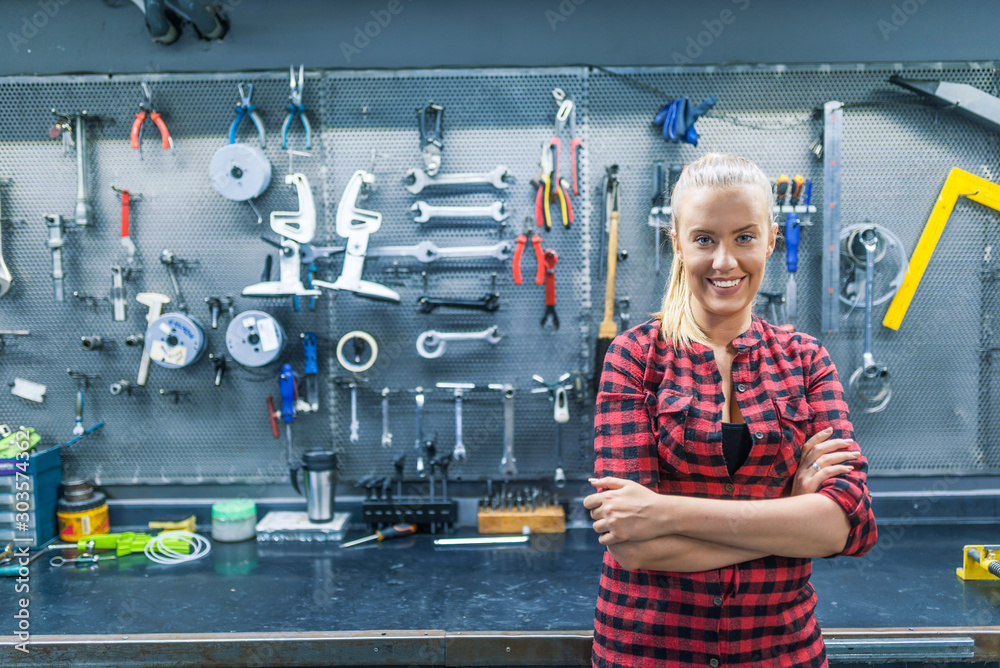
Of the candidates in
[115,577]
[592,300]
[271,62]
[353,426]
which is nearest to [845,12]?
[592,300]

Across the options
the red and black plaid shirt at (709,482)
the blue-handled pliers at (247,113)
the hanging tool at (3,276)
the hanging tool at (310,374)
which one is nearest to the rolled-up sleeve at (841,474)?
the red and black plaid shirt at (709,482)

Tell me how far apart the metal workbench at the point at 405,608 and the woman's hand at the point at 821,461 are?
2.17ft

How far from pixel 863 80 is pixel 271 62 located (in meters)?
2.12

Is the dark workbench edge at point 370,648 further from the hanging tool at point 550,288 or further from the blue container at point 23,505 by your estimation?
the hanging tool at point 550,288

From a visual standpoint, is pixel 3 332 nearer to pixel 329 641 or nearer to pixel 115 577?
pixel 115 577

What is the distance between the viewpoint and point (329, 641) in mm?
1552

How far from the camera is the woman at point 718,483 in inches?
43.0

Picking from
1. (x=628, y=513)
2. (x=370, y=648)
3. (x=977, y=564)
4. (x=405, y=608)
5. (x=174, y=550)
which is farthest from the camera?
(x=174, y=550)

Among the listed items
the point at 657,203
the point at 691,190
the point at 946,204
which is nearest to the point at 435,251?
the point at 657,203

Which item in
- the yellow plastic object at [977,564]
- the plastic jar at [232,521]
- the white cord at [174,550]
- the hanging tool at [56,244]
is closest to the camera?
the yellow plastic object at [977,564]

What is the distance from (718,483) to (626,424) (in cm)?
19

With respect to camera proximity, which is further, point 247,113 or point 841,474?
point 247,113

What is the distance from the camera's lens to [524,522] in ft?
7.27

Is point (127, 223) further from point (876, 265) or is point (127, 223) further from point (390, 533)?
point (876, 265)
